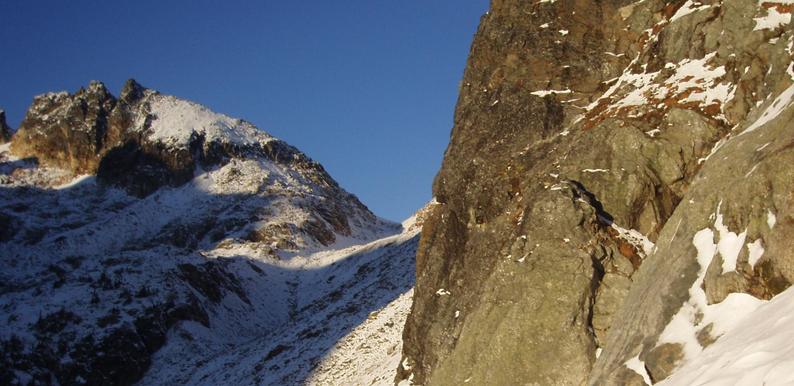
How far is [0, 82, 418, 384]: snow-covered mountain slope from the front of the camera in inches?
1873

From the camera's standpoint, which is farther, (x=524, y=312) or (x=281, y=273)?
(x=281, y=273)

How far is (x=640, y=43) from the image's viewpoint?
21.3 metres

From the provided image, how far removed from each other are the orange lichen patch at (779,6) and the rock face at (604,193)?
0.17 ft

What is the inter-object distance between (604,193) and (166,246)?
52.6 metres

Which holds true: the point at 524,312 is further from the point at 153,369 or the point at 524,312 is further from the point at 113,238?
the point at 113,238

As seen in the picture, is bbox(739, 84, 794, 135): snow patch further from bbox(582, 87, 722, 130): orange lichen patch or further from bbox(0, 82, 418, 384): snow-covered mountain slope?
bbox(0, 82, 418, 384): snow-covered mountain slope

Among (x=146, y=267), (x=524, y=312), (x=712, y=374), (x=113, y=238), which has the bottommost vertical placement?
(x=712, y=374)

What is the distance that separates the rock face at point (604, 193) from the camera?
40.9 ft

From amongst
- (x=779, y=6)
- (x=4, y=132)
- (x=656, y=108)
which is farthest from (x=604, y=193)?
(x=4, y=132)

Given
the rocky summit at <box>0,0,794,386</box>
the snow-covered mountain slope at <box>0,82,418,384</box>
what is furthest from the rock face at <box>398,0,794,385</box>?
the snow-covered mountain slope at <box>0,82,418,384</box>

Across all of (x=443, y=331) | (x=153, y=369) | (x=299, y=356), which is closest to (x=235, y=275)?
(x=153, y=369)

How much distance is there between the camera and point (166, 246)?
6334 cm

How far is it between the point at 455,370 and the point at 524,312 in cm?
233

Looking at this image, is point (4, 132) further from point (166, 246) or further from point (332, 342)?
point (332, 342)
